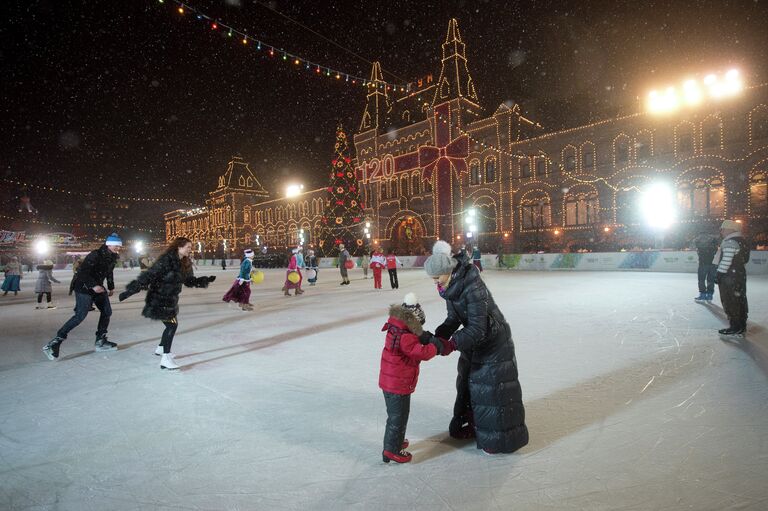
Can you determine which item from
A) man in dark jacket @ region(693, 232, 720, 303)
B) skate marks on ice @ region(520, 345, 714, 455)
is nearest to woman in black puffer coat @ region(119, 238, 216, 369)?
skate marks on ice @ region(520, 345, 714, 455)

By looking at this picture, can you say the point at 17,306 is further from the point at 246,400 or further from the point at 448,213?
the point at 448,213

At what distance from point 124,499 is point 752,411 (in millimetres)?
4197

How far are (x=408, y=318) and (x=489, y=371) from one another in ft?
2.12

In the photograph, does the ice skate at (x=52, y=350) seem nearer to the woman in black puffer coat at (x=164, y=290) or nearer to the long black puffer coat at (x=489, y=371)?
the woman in black puffer coat at (x=164, y=290)

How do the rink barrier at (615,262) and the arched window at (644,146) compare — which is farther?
the arched window at (644,146)

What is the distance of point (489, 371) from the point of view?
105 inches

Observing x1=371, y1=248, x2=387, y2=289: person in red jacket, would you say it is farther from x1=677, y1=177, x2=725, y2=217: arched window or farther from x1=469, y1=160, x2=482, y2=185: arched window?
x1=469, y1=160, x2=482, y2=185: arched window

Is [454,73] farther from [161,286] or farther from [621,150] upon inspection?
[161,286]

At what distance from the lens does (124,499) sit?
7.61 feet

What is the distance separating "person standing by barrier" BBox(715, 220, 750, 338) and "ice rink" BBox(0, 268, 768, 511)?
0.22m

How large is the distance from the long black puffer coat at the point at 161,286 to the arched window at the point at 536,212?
2863cm

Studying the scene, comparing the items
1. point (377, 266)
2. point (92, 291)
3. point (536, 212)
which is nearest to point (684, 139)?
point (536, 212)

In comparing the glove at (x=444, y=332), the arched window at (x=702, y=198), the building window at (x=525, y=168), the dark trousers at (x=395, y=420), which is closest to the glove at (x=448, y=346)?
the glove at (x=444, y=332)

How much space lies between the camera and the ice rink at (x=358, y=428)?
230 cm
